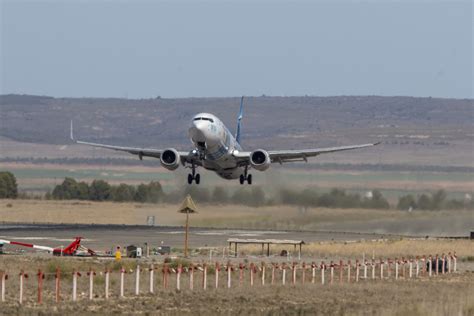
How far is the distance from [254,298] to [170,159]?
109ft

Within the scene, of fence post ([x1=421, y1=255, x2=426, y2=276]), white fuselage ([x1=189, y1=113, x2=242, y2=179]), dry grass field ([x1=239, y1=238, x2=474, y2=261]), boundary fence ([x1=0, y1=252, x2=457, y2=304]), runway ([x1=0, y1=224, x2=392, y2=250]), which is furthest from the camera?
runway ([x1=0, y1=224, x2=392, y2=250])

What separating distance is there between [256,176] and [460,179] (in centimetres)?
5048

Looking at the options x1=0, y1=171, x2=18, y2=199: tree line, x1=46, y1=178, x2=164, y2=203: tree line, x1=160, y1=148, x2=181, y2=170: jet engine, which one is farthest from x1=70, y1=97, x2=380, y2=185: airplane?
x1=0, y1=171, x2=18, y2=199: tree line

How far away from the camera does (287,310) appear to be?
128 feet

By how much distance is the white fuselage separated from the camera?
69.8 m

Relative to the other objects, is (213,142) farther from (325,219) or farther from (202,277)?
(202,277)

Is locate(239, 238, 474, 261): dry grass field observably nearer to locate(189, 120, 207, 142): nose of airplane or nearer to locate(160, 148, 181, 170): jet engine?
locate(189, 120, 207, 142): nose of airplane

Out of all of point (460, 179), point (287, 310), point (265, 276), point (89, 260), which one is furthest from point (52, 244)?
point (460, 179)

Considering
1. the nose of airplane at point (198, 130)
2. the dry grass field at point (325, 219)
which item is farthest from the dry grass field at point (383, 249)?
the dry grass field at point (325, 219)

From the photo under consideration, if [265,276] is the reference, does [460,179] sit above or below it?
above

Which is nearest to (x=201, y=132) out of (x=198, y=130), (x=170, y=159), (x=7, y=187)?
(x=198, y=130)

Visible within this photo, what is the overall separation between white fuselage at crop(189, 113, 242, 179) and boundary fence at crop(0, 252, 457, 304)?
558 inches

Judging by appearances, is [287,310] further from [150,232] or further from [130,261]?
[150,232]

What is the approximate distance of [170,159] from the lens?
74562 mm
